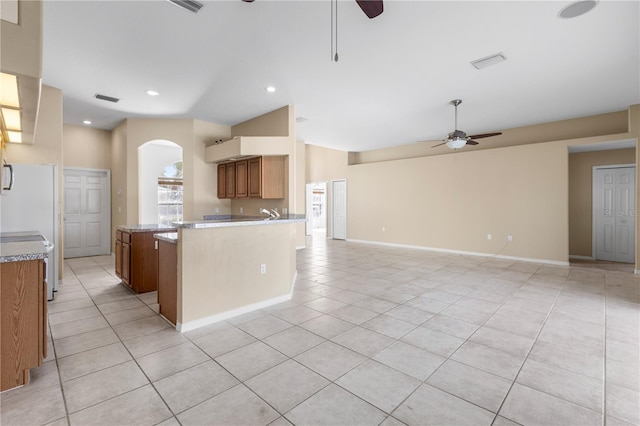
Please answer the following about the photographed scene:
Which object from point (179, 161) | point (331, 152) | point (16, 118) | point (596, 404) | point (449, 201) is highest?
point (331, 152)

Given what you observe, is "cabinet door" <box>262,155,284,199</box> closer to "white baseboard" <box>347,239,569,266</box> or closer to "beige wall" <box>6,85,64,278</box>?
"beige wall" <box>6,85,64,278</box>

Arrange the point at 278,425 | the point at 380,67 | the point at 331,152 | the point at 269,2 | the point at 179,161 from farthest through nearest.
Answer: the point at 331,152, the point at 179,161, the point at 380,67, the point at 269,2, the point at 278,425

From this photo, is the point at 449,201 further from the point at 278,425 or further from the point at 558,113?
the point at 278,425

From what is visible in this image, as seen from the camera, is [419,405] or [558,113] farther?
[558,113]

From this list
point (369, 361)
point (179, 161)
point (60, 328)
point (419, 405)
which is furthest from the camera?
point (179, 161)

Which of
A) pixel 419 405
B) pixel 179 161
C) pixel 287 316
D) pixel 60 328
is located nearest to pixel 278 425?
pixel 419 405

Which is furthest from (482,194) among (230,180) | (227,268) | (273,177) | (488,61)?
(227,268)

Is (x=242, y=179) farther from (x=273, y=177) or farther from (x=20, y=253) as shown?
(x=20, y=253)

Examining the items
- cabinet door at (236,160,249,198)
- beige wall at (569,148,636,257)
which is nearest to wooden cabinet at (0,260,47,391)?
cabinet door at (236,160,249,198)

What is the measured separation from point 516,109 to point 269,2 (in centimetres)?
501

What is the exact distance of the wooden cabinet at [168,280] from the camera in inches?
117

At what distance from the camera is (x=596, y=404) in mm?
1822

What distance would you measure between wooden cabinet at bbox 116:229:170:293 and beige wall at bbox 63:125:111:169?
408 centimetres

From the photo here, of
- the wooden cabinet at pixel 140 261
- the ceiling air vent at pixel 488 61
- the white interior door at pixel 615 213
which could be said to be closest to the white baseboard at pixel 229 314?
the wooden cabinet at pixel 140 261
